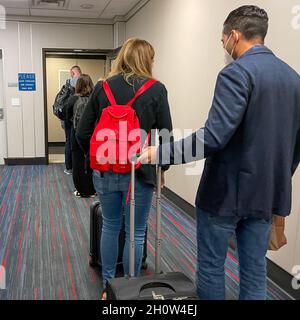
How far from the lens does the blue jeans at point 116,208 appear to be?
165 centimetres

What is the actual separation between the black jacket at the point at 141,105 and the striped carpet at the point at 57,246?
905mm

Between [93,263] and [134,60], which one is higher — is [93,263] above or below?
below

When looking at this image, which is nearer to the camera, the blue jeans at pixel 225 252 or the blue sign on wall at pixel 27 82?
the blue jeans at pixel 225 252

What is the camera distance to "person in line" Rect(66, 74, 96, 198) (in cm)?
336

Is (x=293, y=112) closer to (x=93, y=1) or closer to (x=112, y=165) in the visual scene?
(x=112, y=165)

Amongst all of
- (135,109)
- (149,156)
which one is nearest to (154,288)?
(149,156)

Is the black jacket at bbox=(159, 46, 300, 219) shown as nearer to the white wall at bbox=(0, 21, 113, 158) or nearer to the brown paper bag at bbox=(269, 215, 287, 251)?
the brown paper bag at bbox=(269, 215, 287, 251)

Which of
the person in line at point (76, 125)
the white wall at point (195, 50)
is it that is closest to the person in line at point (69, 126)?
the person in line at point (76, 125)

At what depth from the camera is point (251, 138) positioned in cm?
118

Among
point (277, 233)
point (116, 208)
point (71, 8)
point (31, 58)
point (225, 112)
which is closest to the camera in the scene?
point (225, 112)

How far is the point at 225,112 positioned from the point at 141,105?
0.55m

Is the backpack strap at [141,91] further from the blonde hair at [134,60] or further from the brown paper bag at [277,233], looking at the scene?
the brown paper bag at [277,233]

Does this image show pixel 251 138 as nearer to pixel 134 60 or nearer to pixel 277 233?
pixel 277 233

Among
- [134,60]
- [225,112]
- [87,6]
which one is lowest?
[225,112]
